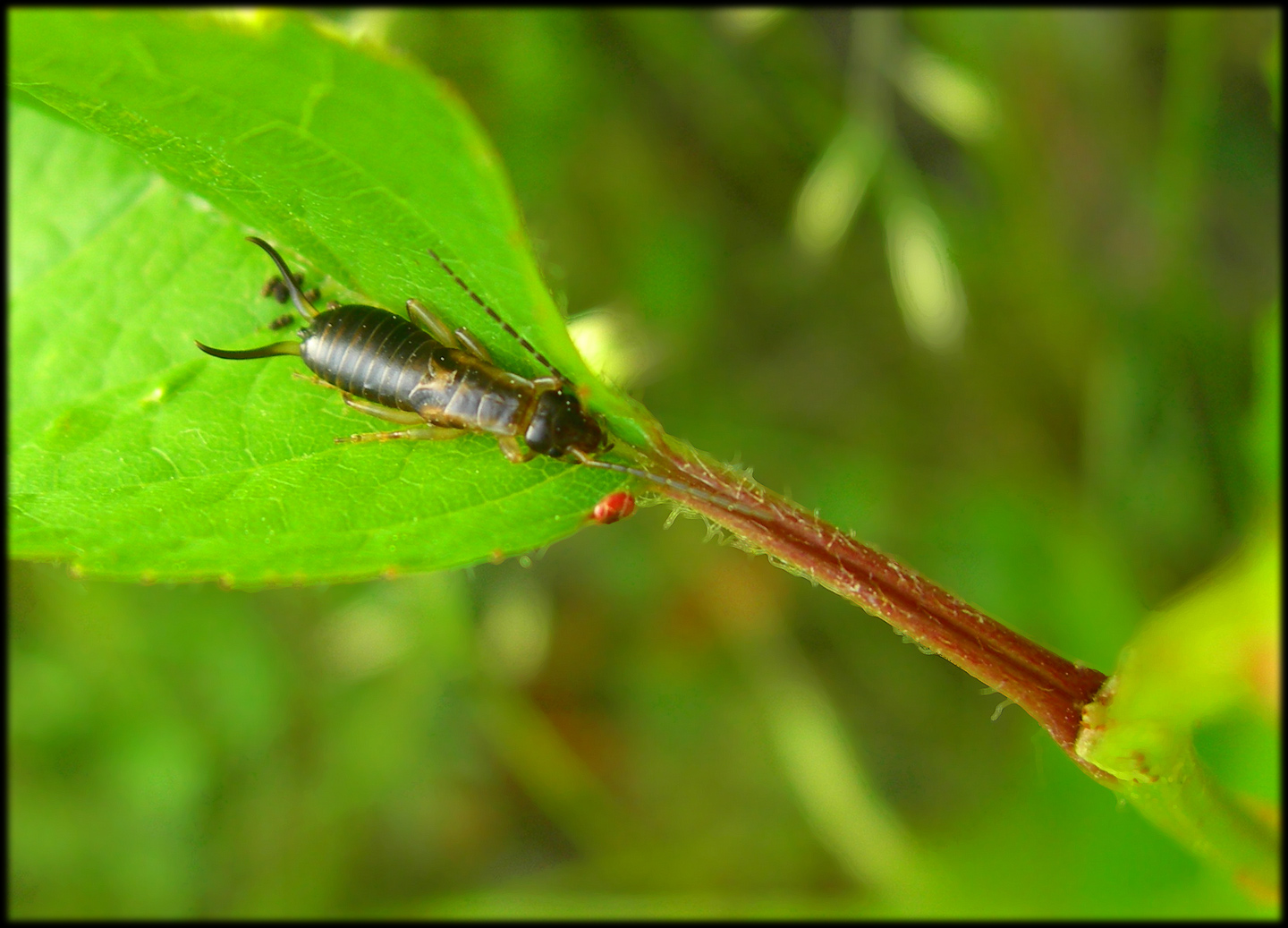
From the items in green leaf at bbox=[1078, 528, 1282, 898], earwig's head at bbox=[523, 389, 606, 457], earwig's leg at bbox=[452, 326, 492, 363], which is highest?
earwig's leg at bbox=[452, 326, 492, 363]

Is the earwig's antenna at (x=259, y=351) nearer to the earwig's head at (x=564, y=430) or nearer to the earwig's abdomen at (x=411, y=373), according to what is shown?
the earwig's abdomen at (x=411, y=373)

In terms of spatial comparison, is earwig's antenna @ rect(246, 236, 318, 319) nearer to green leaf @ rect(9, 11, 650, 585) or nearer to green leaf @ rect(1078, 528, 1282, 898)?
green leaf @ rect(9, 11, 650, 585)

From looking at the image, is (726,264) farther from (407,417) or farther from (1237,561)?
(1237,561)

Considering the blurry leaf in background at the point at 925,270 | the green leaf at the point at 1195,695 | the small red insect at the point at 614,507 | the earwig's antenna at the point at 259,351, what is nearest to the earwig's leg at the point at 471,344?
the earwig's antenna at the point at 259,351

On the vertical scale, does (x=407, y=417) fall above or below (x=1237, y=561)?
above

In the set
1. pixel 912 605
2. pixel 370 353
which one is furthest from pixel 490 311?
pixel 912 605

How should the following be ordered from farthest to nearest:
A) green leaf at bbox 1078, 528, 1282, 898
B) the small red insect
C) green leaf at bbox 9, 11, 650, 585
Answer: the small red insect, green leaf at bbox 9, 11, 650, 585, green leaf at bbox 1078, 528, 1282, 898

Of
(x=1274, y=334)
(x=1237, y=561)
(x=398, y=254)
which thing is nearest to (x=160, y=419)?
(x=398, y=254)

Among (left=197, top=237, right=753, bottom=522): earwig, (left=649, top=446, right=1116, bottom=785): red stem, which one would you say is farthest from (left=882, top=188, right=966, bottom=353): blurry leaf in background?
(left=649, top=446, right=1116, bottom=785): red stem
